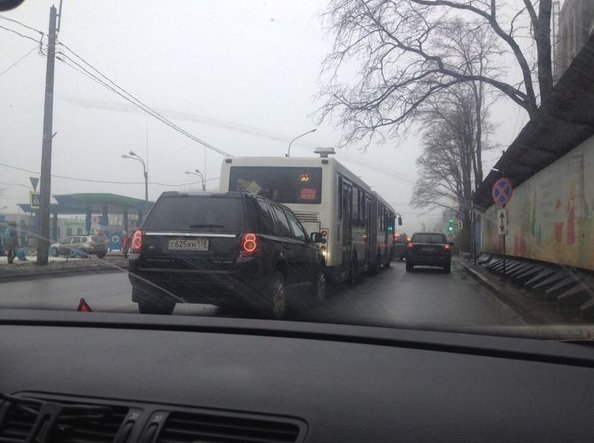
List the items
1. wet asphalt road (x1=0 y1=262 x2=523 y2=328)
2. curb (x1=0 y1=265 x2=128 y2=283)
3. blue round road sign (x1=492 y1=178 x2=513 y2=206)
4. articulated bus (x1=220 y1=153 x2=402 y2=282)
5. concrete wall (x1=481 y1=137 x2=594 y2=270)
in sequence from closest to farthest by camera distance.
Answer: wet asphalt road (x1=0 y1=262 x2=523 y2=328) → curb (x1=0 y1=265 x2=128 y2=283) → concrete wall (x1=481 y1=137 x2=594 y2=270) → articulated bus (x1=220 y1=153 x2=402 y2=282) → blue round road sign (x1=492 y1=178 x2=513 y2=206)

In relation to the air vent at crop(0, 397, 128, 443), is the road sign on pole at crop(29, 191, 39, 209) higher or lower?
higher

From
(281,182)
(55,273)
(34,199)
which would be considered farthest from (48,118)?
(281,182)

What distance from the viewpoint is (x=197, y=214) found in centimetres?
696

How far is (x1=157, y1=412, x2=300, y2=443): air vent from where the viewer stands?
79.3 inches

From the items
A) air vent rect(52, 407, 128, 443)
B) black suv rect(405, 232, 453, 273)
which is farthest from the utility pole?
black suv rect(405, 232, 453, 273)

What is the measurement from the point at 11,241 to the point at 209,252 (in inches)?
96.0

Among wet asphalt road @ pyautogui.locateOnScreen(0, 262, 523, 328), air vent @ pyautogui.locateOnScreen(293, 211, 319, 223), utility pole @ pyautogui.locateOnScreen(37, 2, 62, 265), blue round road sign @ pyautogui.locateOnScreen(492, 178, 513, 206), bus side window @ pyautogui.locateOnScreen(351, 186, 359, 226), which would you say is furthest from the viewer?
blue round road sign @ pyautogui.locateOnScreen(492, 178, 513, 206)

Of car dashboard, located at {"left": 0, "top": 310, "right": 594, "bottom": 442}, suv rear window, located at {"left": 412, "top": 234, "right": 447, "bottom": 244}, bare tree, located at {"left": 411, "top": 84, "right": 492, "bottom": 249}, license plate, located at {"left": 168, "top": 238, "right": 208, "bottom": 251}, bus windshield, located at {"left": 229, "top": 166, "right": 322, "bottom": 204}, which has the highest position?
bare tree, located at {"left": 411, "top": 84, "right": 492, "bottom": 249}

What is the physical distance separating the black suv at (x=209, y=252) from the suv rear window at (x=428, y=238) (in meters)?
16.0

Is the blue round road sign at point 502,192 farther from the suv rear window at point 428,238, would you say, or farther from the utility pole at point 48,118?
the utility pole at point 48,118

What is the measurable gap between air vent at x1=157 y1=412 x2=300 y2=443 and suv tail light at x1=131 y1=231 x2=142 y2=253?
4.92m

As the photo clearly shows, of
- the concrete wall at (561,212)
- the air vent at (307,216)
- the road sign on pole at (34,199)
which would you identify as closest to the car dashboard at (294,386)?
the road sign on pole at (34,199)

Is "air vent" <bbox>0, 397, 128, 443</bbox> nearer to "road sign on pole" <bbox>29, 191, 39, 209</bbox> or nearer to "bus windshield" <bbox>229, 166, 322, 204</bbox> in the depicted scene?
"road sign on pole" <bbox>29, 191, 39, 209</bbox>

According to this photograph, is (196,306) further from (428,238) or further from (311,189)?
(428,238)
